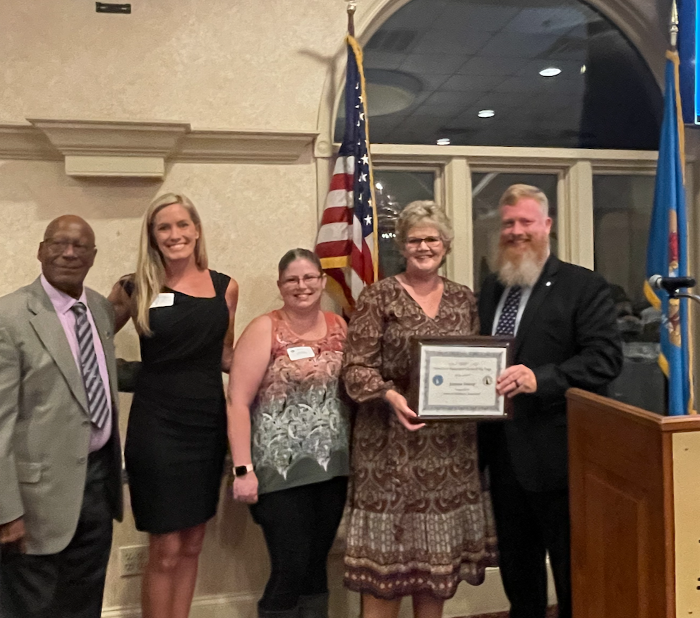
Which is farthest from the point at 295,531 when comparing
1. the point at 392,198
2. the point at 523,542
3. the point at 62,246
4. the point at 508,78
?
the point at 508,78

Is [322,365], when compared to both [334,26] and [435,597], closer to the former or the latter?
[435,597]

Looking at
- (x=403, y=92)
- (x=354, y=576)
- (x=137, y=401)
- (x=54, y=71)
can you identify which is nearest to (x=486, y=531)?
(x=354, y=576)

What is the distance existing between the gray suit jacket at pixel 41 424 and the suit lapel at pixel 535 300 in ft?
4.36

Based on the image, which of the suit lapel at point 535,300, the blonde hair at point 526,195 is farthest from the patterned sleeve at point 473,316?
the blonde hair at point 526,195

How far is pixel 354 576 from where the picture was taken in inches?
73.9

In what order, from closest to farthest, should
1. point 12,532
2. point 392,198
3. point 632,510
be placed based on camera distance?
1. point 632,510
2. point 12,532
3. point 392,198

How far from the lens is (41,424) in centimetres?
161

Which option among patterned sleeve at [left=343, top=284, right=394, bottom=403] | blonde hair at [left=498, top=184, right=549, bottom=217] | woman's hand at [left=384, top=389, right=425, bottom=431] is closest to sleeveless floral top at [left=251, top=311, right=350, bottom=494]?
patterned sleeve at [left=343, top=284, right=394, bottom=403]

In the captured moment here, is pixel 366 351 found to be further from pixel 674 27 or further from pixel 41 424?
pixel 674 27

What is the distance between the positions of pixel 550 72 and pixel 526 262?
4.85 feet

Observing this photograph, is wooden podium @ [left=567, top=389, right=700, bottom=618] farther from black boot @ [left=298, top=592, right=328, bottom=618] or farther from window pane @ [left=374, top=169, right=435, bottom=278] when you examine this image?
window pane @ [left=374, top=169, right=435, bottom=278]

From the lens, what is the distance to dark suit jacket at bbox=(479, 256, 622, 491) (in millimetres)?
1838

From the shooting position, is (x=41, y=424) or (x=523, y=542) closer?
(x=41, y=424)

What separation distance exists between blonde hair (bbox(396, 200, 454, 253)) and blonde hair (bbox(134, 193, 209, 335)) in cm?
70
